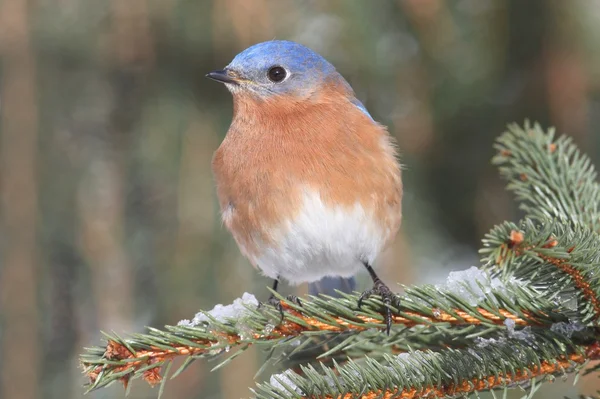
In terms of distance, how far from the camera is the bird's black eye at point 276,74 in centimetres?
354

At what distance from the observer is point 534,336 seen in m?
2.13

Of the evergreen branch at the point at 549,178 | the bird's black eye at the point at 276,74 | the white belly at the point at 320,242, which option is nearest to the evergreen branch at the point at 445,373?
the evergreen branch at the point at 549,178

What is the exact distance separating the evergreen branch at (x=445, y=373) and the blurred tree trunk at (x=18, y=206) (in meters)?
1.69

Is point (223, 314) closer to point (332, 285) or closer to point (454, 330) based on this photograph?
point (454, 330)

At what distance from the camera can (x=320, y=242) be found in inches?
121

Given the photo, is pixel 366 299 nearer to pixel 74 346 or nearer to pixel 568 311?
pixel 568 311

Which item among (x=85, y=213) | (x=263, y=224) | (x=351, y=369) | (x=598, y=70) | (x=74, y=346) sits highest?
(x=598, y=70)

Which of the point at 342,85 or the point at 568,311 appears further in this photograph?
the point at 342,85

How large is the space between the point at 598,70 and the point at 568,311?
204 centimetres

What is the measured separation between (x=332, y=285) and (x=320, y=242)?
76cm

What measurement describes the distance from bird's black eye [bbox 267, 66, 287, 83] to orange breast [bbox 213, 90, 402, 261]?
13 centimetres

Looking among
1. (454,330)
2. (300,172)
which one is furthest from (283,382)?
(300,172)

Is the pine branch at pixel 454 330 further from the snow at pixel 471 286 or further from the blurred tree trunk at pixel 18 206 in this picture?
the blurred tree trunk at pixel 18 206

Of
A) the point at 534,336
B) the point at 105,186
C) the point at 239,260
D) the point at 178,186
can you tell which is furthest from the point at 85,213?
the point at 534,336
